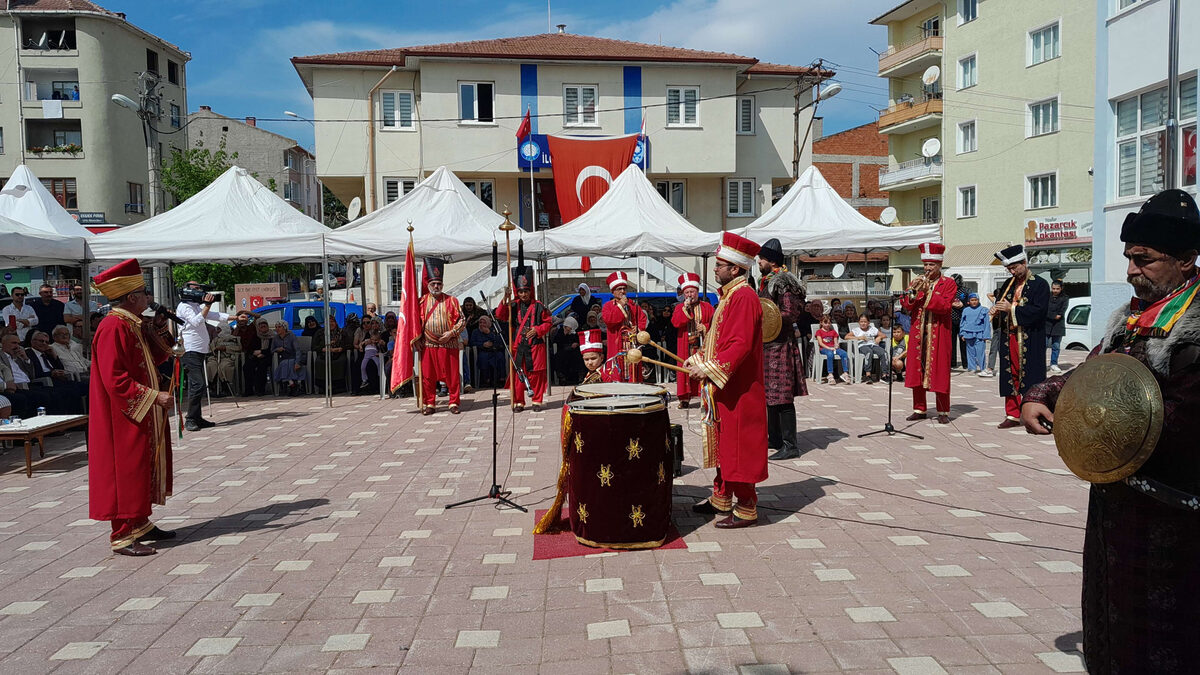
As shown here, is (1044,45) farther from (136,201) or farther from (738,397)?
(136,201)

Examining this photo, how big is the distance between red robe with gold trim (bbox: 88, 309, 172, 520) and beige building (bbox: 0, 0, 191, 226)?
4040 centimetres

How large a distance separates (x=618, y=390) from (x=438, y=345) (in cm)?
660

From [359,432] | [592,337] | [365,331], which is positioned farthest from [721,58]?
[592,337]

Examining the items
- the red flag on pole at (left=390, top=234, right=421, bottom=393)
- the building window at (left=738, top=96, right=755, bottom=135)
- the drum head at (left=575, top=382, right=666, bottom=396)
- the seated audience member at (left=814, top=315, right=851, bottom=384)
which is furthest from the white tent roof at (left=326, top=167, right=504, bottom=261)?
the building window at (left=738, top=96, right=755, bottom=135)

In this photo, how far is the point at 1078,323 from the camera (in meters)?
19.4

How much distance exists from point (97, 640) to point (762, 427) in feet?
13.5

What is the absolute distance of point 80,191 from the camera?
40.6 m

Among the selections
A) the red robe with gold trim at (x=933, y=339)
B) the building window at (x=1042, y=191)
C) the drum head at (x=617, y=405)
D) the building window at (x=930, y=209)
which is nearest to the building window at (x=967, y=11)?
the building window at (x=1042, y=191)

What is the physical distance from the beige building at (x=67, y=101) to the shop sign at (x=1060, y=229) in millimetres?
39667

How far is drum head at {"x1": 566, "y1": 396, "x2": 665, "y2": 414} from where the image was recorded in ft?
16.7

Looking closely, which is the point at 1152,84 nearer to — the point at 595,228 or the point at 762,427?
the point at 595,228

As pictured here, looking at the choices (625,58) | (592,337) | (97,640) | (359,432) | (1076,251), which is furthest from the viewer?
(625,58)

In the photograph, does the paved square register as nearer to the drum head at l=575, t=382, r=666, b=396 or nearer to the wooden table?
the wooden table

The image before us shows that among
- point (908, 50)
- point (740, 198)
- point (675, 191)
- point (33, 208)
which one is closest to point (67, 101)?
point (675, 191)
